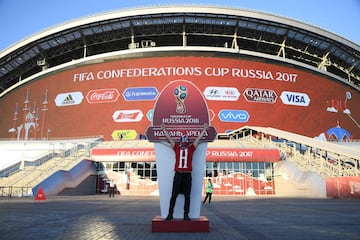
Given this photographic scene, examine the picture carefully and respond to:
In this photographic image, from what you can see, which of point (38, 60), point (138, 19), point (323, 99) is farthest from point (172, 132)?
point (38, 60)

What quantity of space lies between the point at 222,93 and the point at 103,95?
14625 mm

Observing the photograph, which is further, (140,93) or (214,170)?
(140,93)

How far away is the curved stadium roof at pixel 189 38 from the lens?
130 feet

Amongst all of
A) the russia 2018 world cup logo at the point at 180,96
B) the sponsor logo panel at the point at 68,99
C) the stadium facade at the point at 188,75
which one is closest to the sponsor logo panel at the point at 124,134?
the stadium facade at the point at 188,75

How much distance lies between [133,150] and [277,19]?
1003 inches

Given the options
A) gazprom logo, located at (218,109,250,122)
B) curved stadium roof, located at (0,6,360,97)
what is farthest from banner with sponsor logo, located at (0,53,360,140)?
curved stadium roof, located at (0,6,360,97)

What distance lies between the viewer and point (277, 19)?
39.7 meters

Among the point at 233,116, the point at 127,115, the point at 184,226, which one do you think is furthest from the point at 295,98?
the point at 184,226

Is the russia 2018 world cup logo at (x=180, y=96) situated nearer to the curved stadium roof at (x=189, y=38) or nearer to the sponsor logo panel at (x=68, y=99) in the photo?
the curved stadium roof at (x=189, y=38)

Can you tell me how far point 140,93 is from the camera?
38.9 metres

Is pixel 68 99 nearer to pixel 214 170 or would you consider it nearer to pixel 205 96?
pixel 205 96

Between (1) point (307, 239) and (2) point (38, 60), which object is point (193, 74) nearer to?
(2) point (38, 60)

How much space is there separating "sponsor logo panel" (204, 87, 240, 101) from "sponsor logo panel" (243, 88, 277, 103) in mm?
1276

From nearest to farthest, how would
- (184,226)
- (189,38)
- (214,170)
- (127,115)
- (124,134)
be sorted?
(184,226), (214,170), (124,134), (127,115), (189,38)
